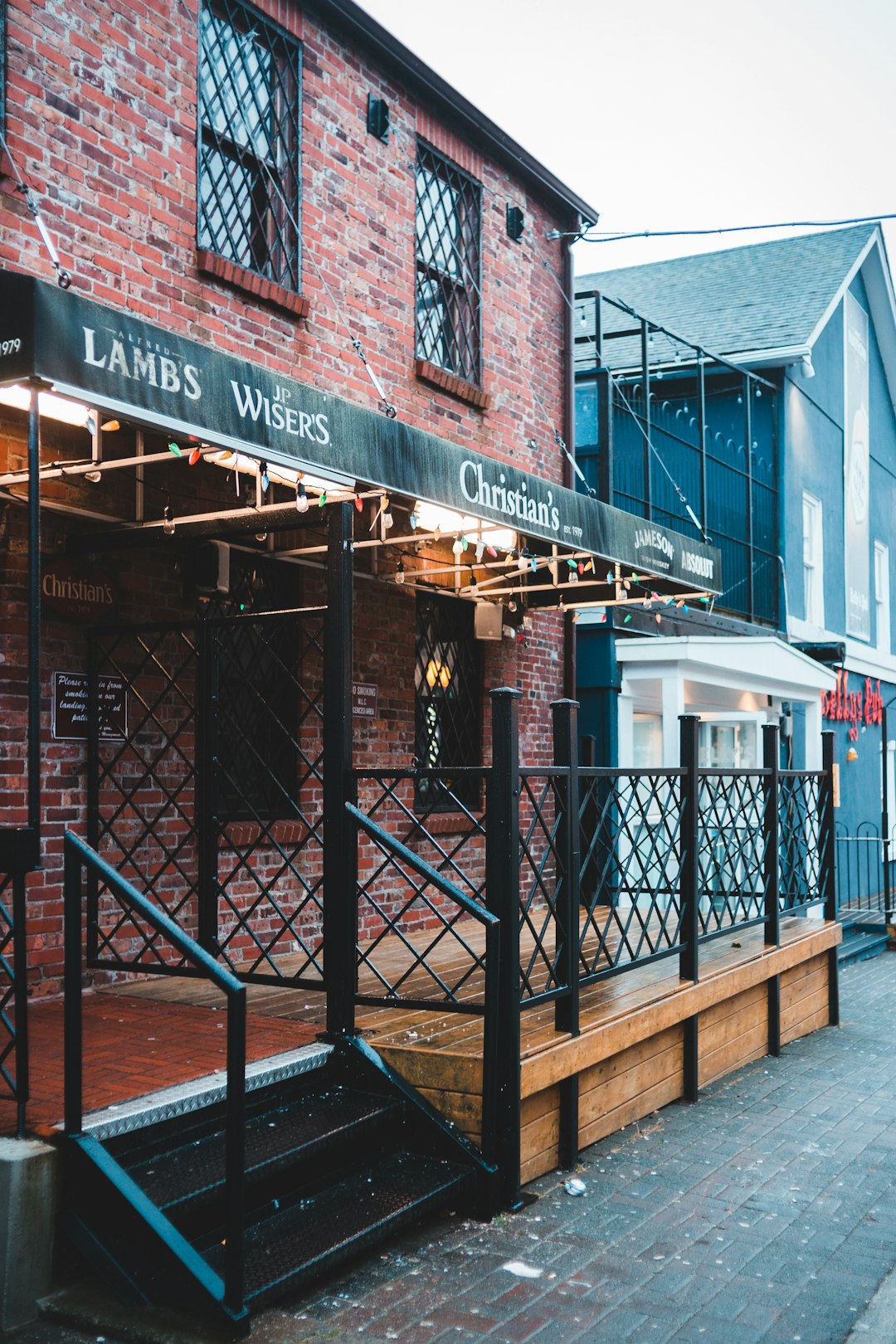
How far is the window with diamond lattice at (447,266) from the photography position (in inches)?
358

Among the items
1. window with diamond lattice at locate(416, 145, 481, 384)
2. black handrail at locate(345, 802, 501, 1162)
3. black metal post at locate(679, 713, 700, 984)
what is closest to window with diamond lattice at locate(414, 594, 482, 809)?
window with diamond lattice at locate(416, 145, 481, 384)

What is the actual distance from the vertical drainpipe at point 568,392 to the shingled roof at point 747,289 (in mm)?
4918

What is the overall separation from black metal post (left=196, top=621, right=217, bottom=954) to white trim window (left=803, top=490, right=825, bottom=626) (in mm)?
11694

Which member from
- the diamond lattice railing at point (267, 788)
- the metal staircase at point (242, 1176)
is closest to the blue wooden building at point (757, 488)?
the diamond lattice railing at point (267, 788)

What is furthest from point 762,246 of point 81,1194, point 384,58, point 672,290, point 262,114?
point 81,1194

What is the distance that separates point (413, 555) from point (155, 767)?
9.44 ft

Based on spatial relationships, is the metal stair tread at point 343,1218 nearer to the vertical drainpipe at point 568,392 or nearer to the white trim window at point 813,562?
the vertical drainpipe at point 568,392

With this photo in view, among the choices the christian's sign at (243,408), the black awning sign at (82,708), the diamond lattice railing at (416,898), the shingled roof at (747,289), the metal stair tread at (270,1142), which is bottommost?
the metal stair tread at (270,1142)

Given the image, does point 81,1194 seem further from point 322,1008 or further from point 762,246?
point 762,246

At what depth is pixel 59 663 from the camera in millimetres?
6141

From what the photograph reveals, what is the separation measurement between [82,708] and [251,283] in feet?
8.74

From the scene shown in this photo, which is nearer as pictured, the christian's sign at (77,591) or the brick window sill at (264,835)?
the christian's sign at (77,591)

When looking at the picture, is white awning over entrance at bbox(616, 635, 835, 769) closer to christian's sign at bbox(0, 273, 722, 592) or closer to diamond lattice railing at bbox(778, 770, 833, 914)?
diamond lattice railing at bbox(778, 770, 833, 914)

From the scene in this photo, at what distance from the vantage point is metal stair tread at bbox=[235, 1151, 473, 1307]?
396 cm
